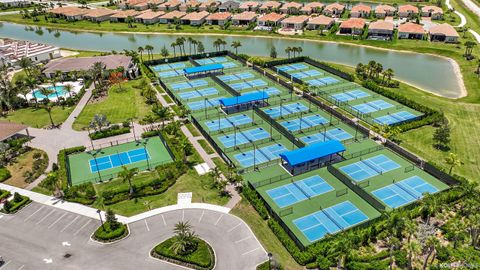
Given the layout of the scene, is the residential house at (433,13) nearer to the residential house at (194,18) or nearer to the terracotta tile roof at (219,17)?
the terracotta tile roof at (219,17)

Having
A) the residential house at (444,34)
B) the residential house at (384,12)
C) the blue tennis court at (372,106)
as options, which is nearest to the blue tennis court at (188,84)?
the blue tennis court at (372,106)

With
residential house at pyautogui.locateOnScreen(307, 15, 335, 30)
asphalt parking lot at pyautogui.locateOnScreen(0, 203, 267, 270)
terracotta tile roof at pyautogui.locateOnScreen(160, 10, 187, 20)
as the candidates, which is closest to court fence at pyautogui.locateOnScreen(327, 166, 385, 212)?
asphalt parking lot at pyautogui.locateOnScreen(0, 203, 267, 270)

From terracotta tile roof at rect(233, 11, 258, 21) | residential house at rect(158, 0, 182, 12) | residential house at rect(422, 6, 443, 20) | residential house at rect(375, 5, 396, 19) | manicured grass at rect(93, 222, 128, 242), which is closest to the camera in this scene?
manicured grass at rect(93, 222, 128, 242)

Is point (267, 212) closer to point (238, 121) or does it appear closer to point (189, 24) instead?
Answer: point (238, 121)

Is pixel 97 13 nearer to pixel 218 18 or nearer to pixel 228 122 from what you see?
pixel 218 18

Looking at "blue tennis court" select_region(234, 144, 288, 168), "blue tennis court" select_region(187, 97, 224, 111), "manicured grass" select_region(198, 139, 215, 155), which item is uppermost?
"blue tennis court" select_region(187, 97, 224, 111)

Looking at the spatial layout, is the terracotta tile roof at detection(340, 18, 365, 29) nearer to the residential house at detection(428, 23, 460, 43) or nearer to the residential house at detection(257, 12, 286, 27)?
the residential house at detection(428, 23, 460, 43)

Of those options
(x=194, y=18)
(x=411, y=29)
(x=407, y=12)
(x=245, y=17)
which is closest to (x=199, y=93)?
(x=245, y=17)
